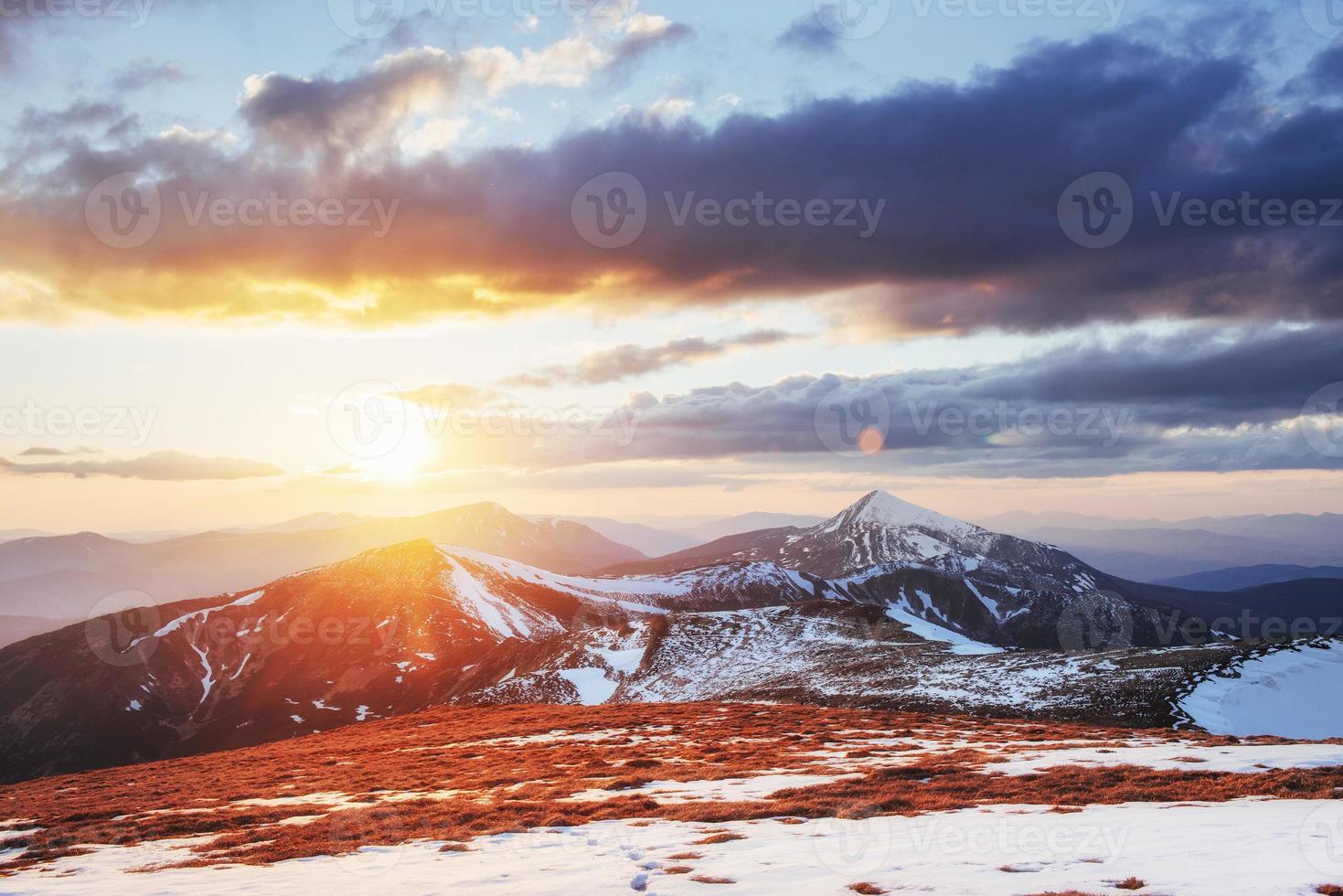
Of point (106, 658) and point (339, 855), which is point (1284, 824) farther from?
point (106, 658)

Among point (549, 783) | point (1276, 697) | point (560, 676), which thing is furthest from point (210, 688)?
point (1276, 697)

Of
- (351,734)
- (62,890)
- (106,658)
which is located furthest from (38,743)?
(62,890)

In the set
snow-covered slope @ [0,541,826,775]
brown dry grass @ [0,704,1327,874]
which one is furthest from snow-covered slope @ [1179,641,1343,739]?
snow-covered slope @ [0,541,826,775]

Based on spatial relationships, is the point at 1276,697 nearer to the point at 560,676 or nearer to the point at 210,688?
the point at 560,676

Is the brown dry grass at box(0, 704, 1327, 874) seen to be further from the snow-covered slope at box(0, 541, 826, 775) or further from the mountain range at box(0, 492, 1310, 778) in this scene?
the snow-covered slope at box(0, 541, 826, 775)

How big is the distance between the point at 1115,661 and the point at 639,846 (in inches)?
1980

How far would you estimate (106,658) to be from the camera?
190 metres

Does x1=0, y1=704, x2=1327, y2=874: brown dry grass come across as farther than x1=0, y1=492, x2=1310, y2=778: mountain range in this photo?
No

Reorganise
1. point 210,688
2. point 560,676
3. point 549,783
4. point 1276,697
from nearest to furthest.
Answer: point 549,783 → point 1276,697 → point 560,676 → point 210,688

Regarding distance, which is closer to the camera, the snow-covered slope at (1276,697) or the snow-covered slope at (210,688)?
the snow-covered slope at (1276,697)

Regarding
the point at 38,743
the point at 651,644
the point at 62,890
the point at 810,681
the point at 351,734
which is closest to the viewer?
the point at 62,890

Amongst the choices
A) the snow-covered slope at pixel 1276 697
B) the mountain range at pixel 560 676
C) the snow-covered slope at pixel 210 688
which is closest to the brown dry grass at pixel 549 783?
the mountain range at pixel 560 676

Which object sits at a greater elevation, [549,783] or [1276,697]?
[549,783]

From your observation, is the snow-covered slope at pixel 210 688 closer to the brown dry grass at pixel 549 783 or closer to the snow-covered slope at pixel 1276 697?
the brown dry grass at pixel 549 783
